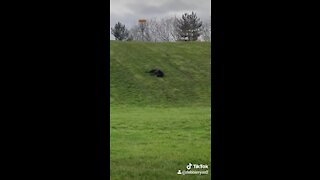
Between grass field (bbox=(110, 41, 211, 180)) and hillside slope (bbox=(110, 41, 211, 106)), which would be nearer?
grass field (bbox=(110, 41, 211, 180))

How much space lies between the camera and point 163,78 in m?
20.6

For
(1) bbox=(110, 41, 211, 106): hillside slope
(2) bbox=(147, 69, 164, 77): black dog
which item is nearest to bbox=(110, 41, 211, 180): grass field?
(1) bbox=(110, 41, 211, 106): hillside slope

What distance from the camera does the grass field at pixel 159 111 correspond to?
20.4 feet

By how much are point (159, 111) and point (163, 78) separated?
600 cm

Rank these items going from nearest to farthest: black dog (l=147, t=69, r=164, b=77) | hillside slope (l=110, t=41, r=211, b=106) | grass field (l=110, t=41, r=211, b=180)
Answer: grass field (l=110, t=41, r=211, b=180) < hillside slope (l=110, t=41, r=211, b=106) < black dog (l=147, t=69, r=164, b=77)

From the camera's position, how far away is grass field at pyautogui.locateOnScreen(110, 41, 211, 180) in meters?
6.21

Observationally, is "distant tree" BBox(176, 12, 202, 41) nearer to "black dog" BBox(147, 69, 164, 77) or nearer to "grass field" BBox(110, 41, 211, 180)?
"grass field" BBox(110, 41, 211, 180)

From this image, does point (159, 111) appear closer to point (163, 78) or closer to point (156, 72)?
point (163, 78)

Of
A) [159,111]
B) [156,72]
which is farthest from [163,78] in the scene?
[159,111]

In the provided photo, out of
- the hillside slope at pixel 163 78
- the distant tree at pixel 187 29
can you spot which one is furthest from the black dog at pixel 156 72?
the distant tree at pixel 187 29

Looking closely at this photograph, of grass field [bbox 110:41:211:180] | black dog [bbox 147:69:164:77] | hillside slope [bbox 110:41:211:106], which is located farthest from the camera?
black dog [bbox 147:69:164:77]
